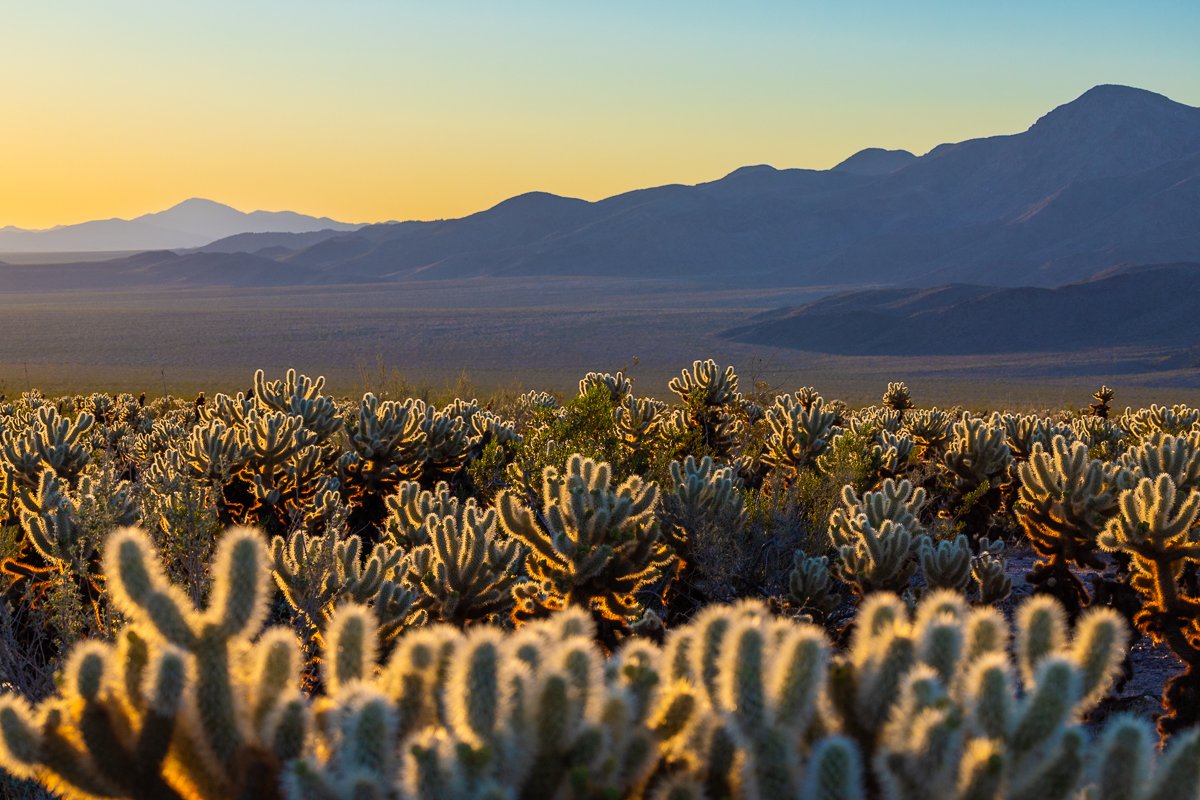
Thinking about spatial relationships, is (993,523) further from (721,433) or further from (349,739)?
(349,739)

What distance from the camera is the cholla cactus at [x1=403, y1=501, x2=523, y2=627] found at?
5867 millimetres

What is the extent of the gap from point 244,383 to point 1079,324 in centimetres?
5802

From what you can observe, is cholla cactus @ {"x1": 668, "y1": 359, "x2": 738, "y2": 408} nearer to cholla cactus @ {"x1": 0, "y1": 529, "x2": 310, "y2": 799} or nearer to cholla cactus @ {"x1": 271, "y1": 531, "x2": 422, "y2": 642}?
cholla cactus @ {"x1": 271, "y1": 531, "x2": 422, "y2": 642}

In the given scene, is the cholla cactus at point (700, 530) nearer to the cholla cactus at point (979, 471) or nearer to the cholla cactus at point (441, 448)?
the cholla cactus at point (979, 471)

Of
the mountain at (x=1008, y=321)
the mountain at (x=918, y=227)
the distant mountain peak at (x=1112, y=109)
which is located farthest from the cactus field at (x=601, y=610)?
the distant mountain peak at (x=1112, y=109)

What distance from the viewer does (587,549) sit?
5.45 metres

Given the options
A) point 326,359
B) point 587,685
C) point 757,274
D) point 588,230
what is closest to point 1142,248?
point 757,274

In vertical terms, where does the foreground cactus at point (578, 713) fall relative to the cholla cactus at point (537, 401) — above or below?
above

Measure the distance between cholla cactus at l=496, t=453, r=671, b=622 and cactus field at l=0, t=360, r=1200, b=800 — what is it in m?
0.02

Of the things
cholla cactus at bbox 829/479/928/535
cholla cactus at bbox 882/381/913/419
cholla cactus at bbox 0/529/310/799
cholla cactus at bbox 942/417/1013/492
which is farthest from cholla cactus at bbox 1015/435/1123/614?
cholla cactus at bbox 882/381/913/419

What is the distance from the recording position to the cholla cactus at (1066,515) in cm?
685

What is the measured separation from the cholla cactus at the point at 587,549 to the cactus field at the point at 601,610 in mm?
16

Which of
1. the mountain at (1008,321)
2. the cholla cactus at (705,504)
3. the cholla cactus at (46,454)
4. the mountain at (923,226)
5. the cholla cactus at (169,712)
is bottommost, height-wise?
the mountain at (1008,321)

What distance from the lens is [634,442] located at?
10.5 metres
